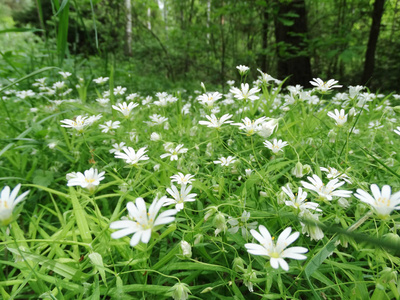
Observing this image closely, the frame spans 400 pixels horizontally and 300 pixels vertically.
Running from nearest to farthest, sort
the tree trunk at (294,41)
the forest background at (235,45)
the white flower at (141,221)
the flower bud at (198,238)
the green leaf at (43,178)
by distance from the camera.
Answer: the white flower at (141,221), the flower bud at (198,238), the green leaf at (43,178), the forest background at (235,45), the tree trunk at (294,41)

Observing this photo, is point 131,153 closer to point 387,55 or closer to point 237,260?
A: point 237,260

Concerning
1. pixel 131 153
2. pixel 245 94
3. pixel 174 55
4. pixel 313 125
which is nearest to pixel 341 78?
pixel 174 55

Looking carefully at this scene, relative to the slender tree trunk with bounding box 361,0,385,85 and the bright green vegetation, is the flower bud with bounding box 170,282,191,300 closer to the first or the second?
the bright green vegetation

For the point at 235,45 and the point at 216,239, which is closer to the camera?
the point at 216,239

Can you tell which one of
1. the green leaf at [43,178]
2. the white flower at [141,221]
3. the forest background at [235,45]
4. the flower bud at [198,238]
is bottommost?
the green leaf at [43,178]

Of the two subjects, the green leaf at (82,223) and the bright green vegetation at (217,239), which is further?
the green leaf at (82,223)

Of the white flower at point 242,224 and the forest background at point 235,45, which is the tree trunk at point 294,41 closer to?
the forest background at point 235,45

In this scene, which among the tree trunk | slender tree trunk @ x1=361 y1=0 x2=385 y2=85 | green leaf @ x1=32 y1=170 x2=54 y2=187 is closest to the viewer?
green leaf @ x1=32 y1=170 x2=54 y2=187

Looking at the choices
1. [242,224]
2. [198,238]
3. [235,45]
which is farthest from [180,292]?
[235,45]

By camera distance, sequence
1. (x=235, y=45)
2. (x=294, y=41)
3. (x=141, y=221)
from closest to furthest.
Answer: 1. (x=141, y=221)
2. (x=294, y=41)
3. (x=235, y=45)

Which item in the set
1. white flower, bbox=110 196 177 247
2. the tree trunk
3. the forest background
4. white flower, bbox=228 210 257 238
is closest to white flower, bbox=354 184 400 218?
white flower, bbox=228 210 257 238

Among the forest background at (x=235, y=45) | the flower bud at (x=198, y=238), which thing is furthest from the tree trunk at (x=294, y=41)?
the flower bud at (x=198, y=238)

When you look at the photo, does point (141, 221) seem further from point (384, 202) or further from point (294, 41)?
point (294, 41)
